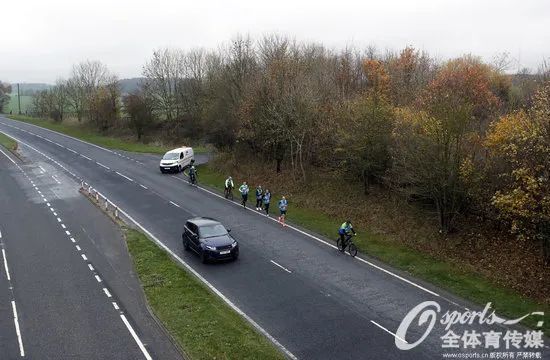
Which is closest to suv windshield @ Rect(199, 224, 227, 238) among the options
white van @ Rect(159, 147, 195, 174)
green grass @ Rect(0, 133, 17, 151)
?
white van @ Rect(159, 147, 195, 174)

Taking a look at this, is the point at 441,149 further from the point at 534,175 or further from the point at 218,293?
the point at 218,293

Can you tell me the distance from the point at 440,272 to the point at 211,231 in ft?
31.7

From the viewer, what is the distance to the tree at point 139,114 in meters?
64.1

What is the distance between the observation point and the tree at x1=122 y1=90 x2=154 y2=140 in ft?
210

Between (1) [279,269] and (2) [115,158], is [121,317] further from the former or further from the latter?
(2) [115,158]

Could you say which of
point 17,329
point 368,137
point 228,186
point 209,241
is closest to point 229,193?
point 228,186

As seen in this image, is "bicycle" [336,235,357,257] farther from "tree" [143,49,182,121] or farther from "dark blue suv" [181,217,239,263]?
"tree" [143,49,182,121]

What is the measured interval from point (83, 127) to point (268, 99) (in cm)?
5119

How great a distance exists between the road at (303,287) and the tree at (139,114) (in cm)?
3226

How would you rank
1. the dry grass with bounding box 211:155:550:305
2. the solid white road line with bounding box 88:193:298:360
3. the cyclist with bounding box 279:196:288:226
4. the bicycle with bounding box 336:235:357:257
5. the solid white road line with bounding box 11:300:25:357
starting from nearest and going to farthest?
the solid white road line with bounding box 11:300:25:357, the solid white road line with bounding box 88:193:298:360, the dry grass with bounding box 211:155:550:305, the bicycle with bounding box 336:235:357:257, the cyclist with bounding box 279:196:288:226

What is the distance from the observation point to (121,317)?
15766 millimetres

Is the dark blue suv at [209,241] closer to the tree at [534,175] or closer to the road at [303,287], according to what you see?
the road at [303,287]

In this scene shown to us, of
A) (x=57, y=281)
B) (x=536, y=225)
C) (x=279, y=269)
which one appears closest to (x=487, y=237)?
(x=536, y=225)

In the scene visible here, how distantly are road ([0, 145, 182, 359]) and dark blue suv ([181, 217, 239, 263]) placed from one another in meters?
2.84
